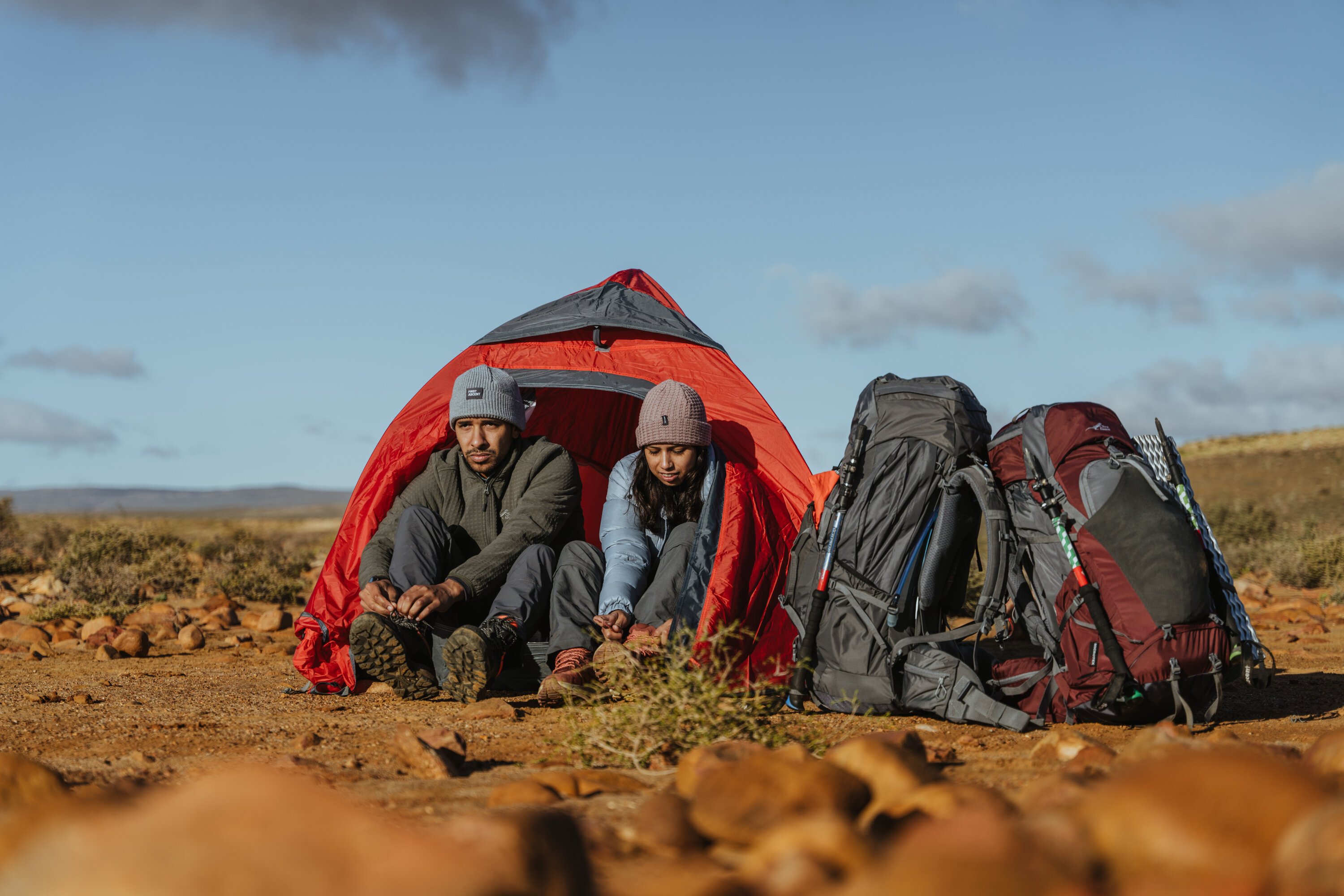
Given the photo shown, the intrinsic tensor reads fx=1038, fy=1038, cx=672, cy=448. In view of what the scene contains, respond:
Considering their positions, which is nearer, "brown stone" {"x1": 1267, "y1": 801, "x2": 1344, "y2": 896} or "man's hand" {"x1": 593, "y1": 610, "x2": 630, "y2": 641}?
"brown stone" {"x1": 1267, "y1": 801, "x2": 1344, "y2": 896}

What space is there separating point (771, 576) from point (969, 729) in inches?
53.7

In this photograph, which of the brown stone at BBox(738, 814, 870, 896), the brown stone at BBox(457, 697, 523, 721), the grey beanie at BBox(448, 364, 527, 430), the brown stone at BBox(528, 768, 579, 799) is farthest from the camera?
the grey beanie at BBox(448, 364, 527, 430)

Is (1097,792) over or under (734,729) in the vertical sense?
over

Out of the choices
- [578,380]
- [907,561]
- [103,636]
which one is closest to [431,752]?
[907,561]

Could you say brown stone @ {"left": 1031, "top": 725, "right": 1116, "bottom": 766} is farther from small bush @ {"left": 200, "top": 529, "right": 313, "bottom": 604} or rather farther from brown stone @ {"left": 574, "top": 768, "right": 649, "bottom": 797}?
small bush @ {"left": 200, "top": 529, "right": 313, "bottom": 604}

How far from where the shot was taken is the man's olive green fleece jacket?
5215 mm

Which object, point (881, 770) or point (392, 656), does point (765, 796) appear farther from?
point (392, 656)

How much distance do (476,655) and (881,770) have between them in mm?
2576

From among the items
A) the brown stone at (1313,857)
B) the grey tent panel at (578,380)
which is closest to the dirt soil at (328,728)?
the brown stone at (1313,857)

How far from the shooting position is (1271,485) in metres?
29.7

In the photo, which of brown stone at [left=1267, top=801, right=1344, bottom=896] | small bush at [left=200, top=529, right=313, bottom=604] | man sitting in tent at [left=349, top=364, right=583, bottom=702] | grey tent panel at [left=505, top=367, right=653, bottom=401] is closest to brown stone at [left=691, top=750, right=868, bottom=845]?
brown stone at [left=1267, top=801, right=1344, bottom=896]

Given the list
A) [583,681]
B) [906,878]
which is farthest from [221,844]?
[583,681]

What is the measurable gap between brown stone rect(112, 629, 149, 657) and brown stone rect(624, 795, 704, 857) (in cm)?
537

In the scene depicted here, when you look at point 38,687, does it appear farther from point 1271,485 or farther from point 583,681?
point 1271,485
